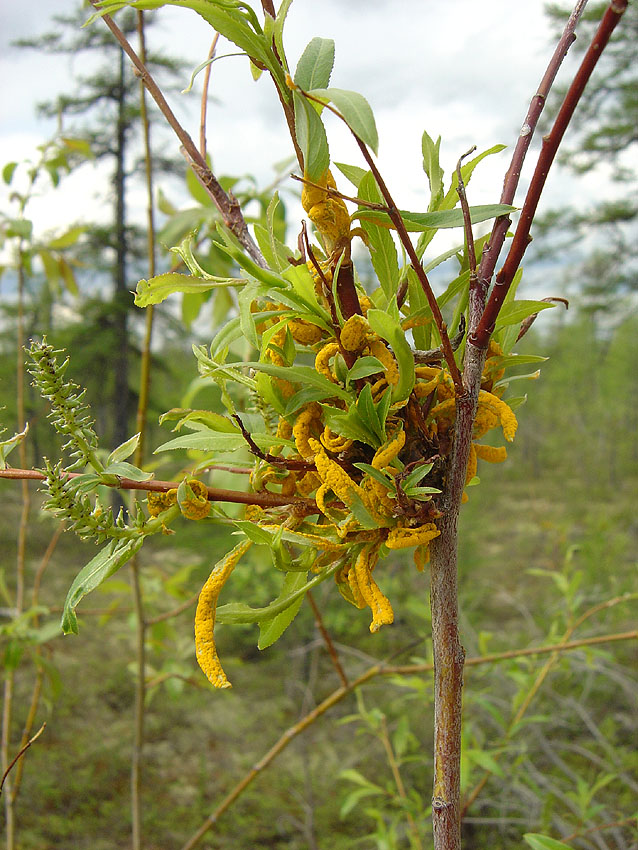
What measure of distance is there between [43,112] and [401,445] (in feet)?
25.4

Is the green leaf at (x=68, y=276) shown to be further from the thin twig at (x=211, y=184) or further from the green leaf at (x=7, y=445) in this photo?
the green leaf at (x=7, y=445)

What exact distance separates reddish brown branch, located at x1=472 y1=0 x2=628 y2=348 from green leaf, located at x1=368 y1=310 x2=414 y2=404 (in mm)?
44

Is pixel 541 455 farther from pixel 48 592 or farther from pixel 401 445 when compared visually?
pixel 401 445

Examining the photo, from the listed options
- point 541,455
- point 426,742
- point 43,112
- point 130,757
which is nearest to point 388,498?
point 426,742

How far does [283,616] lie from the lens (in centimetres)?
36

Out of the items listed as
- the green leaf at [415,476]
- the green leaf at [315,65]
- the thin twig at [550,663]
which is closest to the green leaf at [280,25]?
the green leaf at [315,65]

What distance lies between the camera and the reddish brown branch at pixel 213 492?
315 millimetres

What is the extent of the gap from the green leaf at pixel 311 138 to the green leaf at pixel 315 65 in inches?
0.6

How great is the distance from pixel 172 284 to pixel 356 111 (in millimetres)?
155

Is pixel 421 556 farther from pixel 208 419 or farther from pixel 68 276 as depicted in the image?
pixel 68 276

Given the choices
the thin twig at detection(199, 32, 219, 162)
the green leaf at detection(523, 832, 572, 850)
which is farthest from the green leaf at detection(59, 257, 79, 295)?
the green leaf at detection(523, 832, 572, 850)

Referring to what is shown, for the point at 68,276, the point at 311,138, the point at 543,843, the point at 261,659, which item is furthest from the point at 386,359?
the point at 261,659

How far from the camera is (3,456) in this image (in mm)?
329

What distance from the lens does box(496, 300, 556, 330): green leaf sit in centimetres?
36
